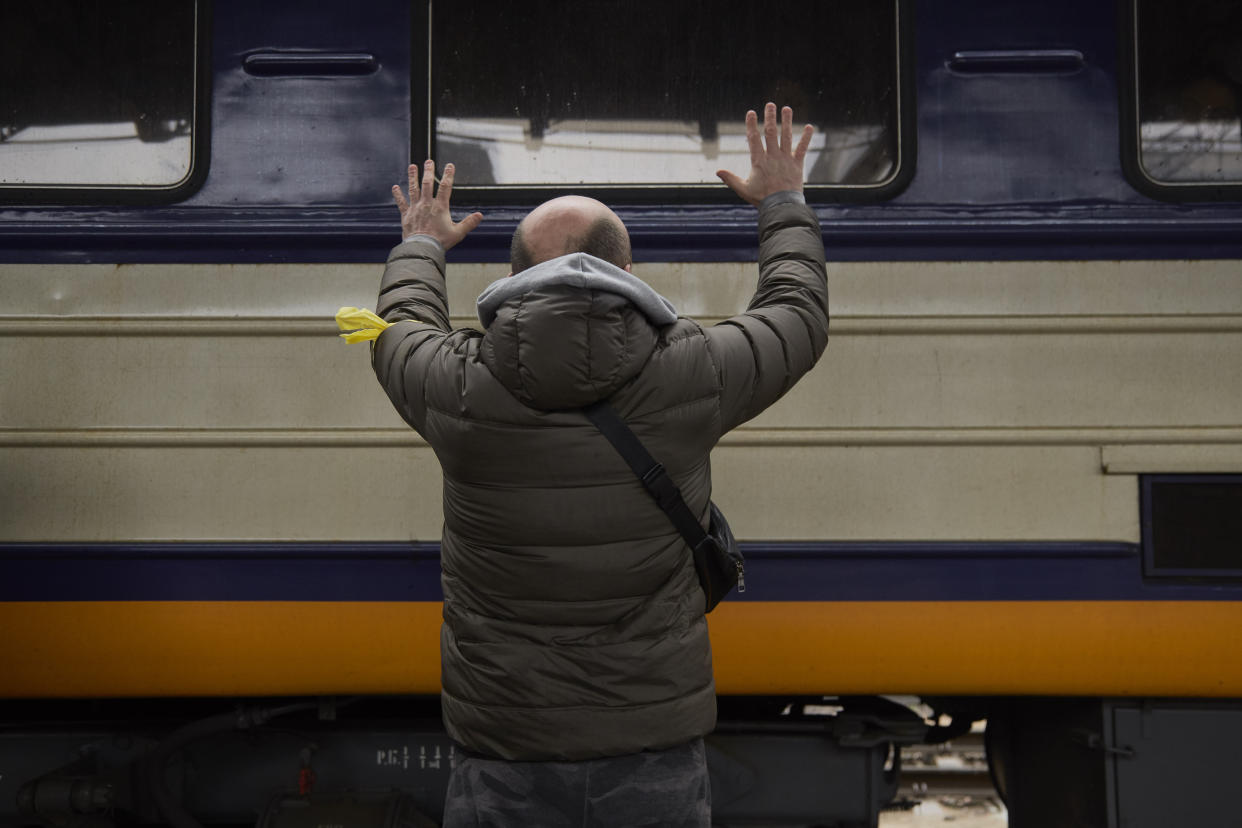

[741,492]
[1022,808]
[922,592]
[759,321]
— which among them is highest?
[759,321]

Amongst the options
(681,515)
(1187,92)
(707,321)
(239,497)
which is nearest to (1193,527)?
(1187,92)

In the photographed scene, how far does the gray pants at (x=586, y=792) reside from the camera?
5.42ft

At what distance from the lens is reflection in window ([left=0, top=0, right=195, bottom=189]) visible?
2662mm

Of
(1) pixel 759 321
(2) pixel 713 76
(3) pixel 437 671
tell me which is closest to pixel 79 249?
(3) pixel 437 671

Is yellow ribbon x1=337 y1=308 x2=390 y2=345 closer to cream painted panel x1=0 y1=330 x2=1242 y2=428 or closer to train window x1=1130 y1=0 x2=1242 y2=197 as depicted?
cream painted panel x1=0 y1=330 x2=1242 y2=428

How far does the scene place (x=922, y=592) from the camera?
8.45ft

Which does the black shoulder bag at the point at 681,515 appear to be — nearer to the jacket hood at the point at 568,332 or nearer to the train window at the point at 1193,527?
the jacket hood at the point at 568,332

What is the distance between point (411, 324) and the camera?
181cm

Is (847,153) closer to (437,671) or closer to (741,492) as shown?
(741,492)

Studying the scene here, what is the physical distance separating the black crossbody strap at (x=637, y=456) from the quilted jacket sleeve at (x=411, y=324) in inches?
11.7

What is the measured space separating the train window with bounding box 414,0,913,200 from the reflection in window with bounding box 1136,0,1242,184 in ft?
1.99

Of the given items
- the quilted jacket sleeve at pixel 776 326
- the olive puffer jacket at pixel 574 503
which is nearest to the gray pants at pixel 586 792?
the olive puffer jacket at pixel 574 503

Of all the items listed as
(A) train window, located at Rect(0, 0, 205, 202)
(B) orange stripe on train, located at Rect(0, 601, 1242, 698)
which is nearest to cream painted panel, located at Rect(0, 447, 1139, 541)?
(B) orange stripe on train, located at Rect(0, 601, 1242, 698)

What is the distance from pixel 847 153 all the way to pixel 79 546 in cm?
211
